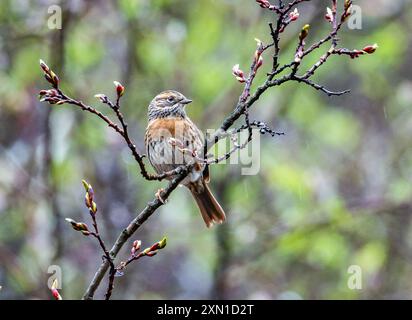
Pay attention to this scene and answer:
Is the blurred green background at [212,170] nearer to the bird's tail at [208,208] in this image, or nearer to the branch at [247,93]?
the bird's tail at [208,208]

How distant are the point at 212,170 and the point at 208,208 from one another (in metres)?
2.87

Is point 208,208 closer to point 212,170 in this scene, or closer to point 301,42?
point 301,42

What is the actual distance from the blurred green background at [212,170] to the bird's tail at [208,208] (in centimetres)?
182

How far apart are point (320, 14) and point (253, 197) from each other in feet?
7.34

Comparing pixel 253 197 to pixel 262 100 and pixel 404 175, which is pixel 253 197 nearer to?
pixel 262 100

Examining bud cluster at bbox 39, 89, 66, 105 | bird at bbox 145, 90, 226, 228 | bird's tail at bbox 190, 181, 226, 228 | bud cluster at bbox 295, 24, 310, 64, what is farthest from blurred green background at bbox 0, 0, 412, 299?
bud cluster at bbox 295, 24, 310, 64

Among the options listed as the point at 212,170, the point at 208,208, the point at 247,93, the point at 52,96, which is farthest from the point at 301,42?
the point at 212,170

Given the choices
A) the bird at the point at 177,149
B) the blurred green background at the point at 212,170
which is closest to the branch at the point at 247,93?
the bird at the point at 177,149

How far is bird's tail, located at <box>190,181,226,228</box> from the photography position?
5688 millimetres

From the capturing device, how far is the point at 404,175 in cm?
835

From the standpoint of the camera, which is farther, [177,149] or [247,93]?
[177,149]

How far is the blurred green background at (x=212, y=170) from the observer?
7719 millimetres

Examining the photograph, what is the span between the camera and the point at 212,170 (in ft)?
28.1

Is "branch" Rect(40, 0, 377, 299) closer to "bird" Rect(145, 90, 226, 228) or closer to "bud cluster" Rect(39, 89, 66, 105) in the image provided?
"bud cluster" Rect(39, 89, 66, 105)
